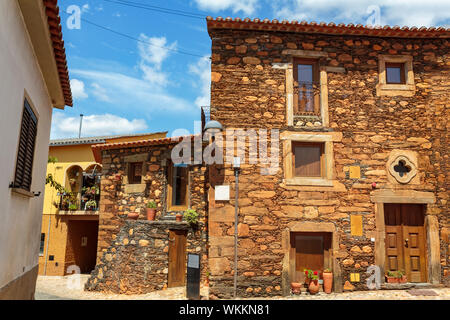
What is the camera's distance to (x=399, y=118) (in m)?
9.20

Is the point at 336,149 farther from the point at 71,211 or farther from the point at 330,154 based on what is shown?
the point at 71,211

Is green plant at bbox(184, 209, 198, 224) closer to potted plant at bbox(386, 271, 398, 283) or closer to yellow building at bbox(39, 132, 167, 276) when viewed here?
potted plant at bbox(386, 271, 398, 283)

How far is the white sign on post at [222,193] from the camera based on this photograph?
28.1ft

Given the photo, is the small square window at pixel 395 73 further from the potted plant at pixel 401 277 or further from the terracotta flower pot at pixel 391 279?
the terracotta flower pot at pixel 391 279

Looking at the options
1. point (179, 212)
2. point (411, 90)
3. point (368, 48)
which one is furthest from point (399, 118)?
point (179, 212)

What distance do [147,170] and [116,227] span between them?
2.27m

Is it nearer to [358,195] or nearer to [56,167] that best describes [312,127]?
[358,195]

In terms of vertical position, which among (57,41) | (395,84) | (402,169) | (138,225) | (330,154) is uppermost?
(395,84)

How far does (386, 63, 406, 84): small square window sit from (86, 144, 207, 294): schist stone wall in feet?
20.0

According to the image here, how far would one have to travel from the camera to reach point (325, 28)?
9.05 m

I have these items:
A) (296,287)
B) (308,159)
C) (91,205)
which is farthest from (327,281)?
(91,205)

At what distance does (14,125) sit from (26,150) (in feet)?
3.40

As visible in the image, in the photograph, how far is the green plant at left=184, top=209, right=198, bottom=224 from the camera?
11.3m
